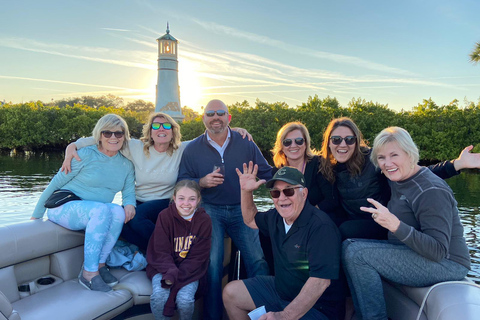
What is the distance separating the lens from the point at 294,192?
2709mm

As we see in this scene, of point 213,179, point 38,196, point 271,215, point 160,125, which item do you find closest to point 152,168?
point 160,125

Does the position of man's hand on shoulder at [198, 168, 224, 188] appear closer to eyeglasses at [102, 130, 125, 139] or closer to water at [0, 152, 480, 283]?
eyeglasses at [102, 130, 125, 139]

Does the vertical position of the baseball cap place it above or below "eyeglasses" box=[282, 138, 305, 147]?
below

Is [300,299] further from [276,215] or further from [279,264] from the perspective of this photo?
[276,215]

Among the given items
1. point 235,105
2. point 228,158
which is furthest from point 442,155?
point 228,158

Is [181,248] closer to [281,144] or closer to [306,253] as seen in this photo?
[306,253]

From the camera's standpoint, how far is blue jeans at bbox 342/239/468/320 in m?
2.62

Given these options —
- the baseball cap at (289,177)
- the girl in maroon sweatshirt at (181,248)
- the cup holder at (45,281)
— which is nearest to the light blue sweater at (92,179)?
the cup holder at (45,281)

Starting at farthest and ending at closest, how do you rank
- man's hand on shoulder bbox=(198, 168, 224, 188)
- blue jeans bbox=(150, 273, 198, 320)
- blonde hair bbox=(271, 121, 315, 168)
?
blonde hair bbox=(271, 121, 315, 168) → man's hand on shoulder bbox=(198, 168, 224, 188) → blue jeans bbox=(150, 273, 198, 320)

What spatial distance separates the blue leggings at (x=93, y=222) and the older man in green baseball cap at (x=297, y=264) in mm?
1333

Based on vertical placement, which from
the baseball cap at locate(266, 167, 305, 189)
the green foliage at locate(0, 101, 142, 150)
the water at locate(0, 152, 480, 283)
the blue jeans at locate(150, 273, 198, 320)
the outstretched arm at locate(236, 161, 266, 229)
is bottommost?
the water at locate(0, 152, 480, 283)

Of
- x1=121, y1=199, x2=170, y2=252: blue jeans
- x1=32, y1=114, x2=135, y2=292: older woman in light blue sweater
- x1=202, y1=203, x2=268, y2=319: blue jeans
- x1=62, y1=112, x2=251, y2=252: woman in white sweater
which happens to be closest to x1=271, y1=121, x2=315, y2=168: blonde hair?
x1=202, y1=203, x2=268, y2=319: blue jeans

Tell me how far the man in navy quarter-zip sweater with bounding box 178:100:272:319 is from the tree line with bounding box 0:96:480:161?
2520cm

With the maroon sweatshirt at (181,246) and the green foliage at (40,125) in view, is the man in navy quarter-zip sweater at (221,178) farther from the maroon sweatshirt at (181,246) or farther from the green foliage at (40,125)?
the green foliage at (40,125)
